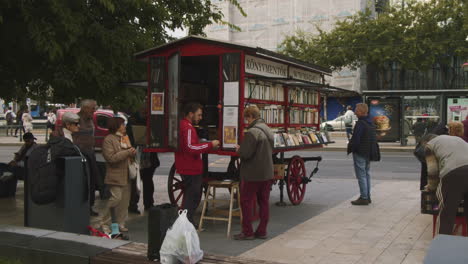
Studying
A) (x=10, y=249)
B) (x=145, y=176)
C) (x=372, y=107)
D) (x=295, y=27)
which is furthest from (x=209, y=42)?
(x=295, y=27)

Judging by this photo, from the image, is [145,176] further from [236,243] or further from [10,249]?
[10,249]

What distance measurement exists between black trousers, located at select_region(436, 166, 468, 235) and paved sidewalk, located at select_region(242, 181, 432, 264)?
50cm

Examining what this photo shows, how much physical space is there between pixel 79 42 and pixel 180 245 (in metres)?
4.99

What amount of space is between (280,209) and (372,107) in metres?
15.8

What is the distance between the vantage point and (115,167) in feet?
24.3

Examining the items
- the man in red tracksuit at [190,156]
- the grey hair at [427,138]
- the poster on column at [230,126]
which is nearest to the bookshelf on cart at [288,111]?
the poster on column at [230,126]

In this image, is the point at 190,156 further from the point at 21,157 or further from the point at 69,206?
the point at 21,157

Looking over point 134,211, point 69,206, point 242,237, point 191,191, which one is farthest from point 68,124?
point 134,211

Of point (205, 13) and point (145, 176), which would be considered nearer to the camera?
point (145, 176)

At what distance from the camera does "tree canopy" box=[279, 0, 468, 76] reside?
3759 cm

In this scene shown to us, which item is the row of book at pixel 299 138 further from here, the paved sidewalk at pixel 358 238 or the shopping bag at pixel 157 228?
the shopping bag at pixel 157 228

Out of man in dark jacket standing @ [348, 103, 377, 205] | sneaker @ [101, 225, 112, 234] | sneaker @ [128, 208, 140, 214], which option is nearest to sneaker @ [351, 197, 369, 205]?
man in dark jacket standing @ [348, 103, 377, 205]

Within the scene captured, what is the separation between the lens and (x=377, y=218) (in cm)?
894

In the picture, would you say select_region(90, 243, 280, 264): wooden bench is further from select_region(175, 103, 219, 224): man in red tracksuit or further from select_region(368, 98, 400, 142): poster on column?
select_region(368, 98, 400, 142): poster on column
